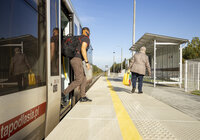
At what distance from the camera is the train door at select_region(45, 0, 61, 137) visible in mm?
2398

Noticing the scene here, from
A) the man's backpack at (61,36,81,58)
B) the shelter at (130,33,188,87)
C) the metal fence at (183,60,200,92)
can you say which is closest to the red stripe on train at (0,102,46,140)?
the man's backpack at (61,36,81,58)

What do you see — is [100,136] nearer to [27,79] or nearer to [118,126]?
[118,126]

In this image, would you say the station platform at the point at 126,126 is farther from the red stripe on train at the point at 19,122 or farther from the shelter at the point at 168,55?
the shelter at the point at 168,55

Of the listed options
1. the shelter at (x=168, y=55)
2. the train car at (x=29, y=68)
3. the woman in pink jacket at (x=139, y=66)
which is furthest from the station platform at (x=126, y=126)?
the shelter at (x=168, y=55)

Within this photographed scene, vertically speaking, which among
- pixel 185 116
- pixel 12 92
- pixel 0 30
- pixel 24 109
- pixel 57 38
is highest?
pixel 57 38

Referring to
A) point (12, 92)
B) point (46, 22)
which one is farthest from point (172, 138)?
point (46, 22)

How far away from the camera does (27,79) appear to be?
187 centimetres

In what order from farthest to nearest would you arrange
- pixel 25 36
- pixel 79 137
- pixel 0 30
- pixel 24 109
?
1. pixel 79 137
2. pixel 25 36
3. pixel 24 109
4. pixel 0 30

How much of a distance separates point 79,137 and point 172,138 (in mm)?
1326

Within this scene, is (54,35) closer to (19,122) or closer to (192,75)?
(19,122)

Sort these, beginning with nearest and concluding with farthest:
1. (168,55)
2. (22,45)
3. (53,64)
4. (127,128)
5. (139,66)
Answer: (22,45) → (127,128) → (53,64) → (139,66) → (168,55)

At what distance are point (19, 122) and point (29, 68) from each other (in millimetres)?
664

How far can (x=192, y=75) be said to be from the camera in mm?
7402

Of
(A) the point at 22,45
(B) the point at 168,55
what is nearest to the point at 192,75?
(B) the point at 168,55
